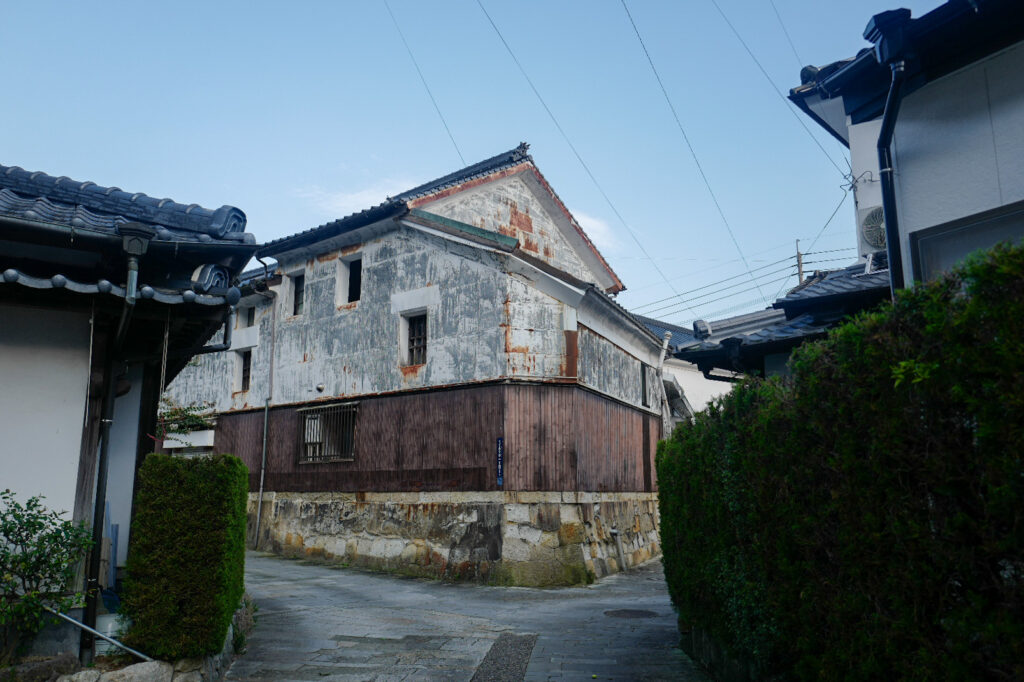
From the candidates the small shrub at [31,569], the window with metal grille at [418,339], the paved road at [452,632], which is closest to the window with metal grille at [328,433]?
the window with metal grille at [418,339]

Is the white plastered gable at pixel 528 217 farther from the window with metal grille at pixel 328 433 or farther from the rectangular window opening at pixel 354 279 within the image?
the window with metal grille at pixel 328 433

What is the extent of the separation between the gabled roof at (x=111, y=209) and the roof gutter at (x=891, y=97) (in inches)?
246

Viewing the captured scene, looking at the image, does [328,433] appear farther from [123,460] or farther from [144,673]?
[144,673]

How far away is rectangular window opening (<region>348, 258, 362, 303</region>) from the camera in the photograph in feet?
63.1

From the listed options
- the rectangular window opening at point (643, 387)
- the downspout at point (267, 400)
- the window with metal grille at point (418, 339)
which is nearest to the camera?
the window with metal grille at point (418, 339)

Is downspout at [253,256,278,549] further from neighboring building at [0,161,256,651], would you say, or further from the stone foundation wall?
neighboring building at [0,161,256,651]

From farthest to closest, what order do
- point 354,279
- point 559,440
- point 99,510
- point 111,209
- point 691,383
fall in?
point 691,383, point 354,279, point 559,440, point 111,209, point 99,510

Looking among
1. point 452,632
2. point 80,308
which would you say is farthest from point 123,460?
point 452,632

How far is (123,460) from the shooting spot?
7.91 metres

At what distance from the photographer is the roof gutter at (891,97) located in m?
6.87

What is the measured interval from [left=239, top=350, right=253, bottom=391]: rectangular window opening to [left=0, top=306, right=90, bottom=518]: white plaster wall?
1453 centimetres

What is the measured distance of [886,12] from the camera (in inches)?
269

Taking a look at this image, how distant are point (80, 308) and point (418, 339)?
35.4 ft

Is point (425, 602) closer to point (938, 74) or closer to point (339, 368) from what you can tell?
point (339, 368)
